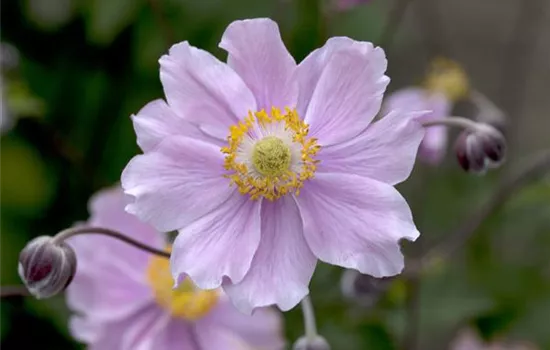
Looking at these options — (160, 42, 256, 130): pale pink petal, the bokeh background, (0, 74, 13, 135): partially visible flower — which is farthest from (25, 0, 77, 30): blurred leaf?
(160, 42, 256, 130): pale pink petal

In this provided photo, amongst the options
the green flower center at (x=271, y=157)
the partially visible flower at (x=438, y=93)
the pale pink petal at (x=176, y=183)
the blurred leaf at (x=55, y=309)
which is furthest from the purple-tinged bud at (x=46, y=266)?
the partially visible flower at (x=438, y=93)

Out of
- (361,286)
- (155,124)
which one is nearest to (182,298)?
(361,286)

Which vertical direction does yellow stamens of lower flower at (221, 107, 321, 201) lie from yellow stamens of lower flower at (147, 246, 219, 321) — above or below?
above

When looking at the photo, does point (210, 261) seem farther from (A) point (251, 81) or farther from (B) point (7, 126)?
(B) point (7, 126)

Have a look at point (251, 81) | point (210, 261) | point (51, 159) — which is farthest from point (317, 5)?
point (51, 159)

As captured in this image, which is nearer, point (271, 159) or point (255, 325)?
point (271, 159)

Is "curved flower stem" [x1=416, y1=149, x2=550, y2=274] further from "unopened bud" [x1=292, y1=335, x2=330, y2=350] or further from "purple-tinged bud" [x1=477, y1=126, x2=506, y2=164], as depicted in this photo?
"unopened bud" [x1=292, y1=335, x2=330, y2=350]

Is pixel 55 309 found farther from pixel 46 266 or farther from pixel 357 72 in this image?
pixel 357 72
